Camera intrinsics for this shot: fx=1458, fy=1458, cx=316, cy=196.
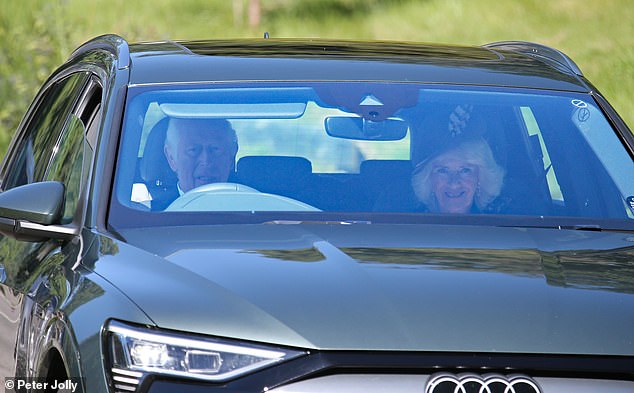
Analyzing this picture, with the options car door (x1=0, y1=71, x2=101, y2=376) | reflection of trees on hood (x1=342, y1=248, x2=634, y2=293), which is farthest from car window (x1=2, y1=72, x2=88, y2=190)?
reflection of trees on hood (x1=342, y1=248, x2=634, y2=293)

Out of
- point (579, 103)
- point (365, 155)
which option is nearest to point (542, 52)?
point (579, 103)

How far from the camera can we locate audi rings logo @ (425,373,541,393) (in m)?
3.19

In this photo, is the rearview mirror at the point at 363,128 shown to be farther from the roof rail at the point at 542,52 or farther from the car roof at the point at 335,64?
the roof rail at the point at 542,52

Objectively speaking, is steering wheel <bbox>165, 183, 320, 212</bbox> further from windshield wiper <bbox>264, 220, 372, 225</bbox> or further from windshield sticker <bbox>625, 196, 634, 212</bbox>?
windshield sticker <bbox>625, 196, 634, 212</bbox>

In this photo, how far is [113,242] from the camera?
385cm

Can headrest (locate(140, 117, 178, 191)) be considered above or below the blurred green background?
below

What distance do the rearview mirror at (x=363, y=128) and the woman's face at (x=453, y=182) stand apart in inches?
7.1

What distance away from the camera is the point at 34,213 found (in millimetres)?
4094

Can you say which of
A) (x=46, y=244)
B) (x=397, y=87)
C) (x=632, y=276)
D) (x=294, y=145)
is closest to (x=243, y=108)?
(x=294, y=145)

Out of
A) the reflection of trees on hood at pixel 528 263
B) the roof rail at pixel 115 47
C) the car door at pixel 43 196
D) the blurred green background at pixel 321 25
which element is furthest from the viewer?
the blurred green background at pixel 321 25

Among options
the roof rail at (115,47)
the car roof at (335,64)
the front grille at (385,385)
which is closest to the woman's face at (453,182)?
the car roof at (335,64)

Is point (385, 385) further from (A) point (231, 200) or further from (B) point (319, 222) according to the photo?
(A) point (231, 200)

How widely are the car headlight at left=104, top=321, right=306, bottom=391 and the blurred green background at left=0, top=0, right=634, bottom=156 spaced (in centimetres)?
941

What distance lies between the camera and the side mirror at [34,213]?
407 cm
